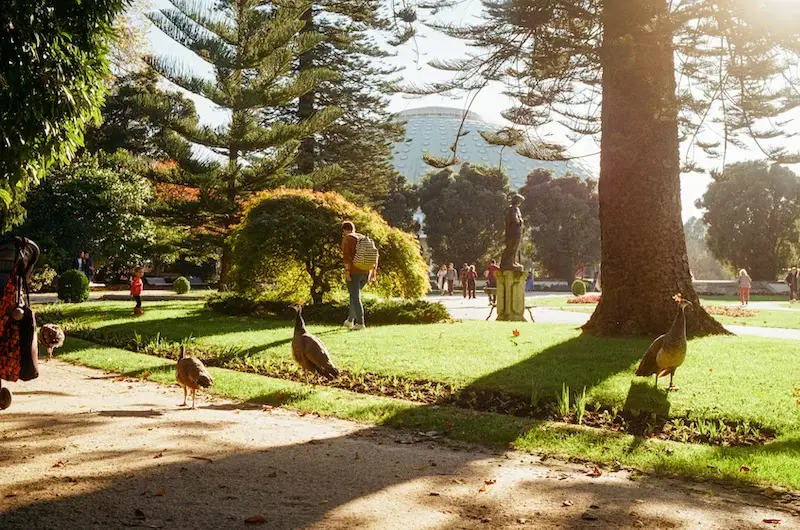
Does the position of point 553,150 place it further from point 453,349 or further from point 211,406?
point 211,406

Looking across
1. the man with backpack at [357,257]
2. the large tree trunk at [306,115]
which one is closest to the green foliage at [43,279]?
the large tree trunk at [306,115]

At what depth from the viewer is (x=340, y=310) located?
12.4 meters

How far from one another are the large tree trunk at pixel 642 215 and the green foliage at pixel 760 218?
35.3 m

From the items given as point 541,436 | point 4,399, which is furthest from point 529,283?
point 4,399

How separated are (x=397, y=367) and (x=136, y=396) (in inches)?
105

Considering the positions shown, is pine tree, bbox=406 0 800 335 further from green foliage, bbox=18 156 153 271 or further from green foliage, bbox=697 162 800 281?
green foliage, bbox=697 162 800 281

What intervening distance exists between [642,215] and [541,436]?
16.9 ft

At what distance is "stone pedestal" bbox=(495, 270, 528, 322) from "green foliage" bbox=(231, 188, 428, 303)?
5.16 feet

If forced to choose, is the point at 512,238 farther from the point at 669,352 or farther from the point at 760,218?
the point at 760,218

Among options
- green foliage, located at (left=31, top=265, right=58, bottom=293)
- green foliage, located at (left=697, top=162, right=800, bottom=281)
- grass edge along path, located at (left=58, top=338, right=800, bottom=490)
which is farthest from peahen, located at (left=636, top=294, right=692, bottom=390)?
green foliage, located at (left=697, top=162, right=800, bottom=281)

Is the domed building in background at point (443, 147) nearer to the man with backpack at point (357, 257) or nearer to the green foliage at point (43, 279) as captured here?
the green foliage at point (43, 279)

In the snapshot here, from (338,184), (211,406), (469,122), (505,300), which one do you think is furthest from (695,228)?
(211,406)

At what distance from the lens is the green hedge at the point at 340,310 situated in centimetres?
1227

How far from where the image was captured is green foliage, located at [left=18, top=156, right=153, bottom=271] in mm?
22953
